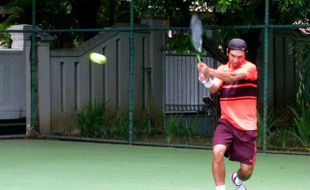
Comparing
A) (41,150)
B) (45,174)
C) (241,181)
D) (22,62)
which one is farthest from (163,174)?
(22,62)

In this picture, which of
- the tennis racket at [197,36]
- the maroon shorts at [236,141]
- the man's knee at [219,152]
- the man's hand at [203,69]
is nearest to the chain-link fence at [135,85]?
the maroon shorts at [236,141]

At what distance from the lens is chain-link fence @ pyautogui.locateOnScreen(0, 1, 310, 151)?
55.0ft

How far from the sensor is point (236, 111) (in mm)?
8789

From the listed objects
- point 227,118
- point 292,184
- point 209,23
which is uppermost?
point 209,23

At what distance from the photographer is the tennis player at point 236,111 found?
859 cm

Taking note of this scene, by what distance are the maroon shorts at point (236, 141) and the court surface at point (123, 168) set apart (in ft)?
3.81

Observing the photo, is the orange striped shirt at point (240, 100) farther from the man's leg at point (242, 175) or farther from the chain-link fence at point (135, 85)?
the chain-link fence at point (135, 85)

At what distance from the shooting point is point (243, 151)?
8859 millimetres

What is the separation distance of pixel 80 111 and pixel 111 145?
7.39 feet

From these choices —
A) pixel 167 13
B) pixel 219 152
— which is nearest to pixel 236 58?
pixel 219 152

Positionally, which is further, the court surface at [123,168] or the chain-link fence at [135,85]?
the chain-link fence at [135,85]

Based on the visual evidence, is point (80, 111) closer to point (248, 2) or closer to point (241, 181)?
point (248, 2)

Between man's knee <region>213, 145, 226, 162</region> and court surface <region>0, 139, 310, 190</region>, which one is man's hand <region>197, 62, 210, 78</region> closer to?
man's knee <region>213, 145, 226, 162</region>

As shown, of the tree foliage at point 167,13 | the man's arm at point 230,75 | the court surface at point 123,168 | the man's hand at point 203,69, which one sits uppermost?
the tree foliage at point 167,13
